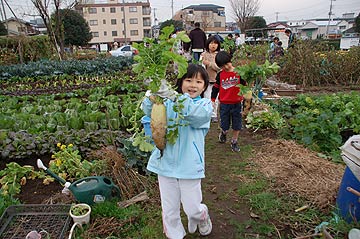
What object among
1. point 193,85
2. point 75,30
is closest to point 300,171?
point 193,85

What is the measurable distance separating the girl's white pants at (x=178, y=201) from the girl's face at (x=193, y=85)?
0.75 metres

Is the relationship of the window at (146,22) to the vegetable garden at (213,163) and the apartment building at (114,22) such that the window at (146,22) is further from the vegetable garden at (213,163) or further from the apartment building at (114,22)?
the vegetable garden at (213,163)

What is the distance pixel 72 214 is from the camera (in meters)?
2.87

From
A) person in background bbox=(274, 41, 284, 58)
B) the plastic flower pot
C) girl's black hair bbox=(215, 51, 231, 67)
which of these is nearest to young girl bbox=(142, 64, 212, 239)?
the plastic flower pot

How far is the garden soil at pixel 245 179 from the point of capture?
3.11m

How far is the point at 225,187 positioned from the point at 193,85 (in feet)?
5.90

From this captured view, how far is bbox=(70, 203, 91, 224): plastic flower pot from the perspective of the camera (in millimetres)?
2830

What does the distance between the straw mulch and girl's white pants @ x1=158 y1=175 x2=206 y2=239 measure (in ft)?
4.85

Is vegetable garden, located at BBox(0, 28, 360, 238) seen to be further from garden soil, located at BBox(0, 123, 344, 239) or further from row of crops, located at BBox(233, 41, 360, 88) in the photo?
row of crops, located at BBox(233, 41, 360, 88)

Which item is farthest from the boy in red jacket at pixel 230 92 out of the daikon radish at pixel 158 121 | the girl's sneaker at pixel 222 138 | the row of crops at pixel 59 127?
the daikon radish at pixel 158 121

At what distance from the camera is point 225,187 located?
12.2 ft

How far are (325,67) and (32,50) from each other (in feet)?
56.2

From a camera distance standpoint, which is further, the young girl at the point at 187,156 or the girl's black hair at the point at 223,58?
the girl's black hair at the point at 223,58

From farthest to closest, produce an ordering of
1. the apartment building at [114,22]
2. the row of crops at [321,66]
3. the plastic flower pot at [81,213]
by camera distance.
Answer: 1. the apartment building at [114,22]
2. the row of crops at [321,66]
3. the plastic flower pot at [81,213]
